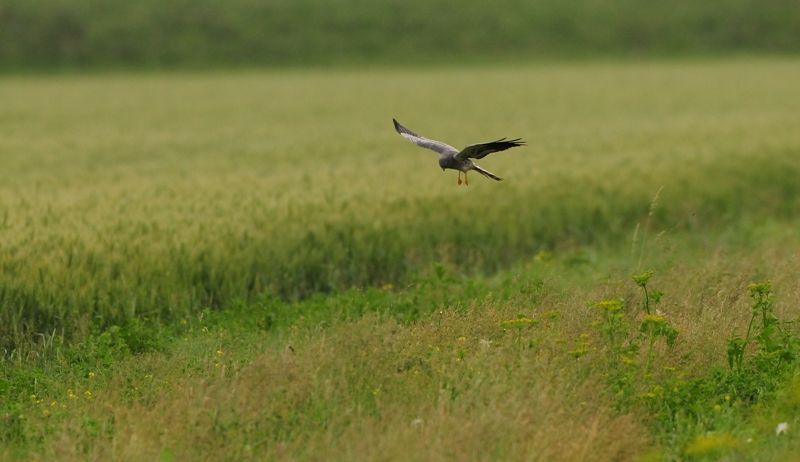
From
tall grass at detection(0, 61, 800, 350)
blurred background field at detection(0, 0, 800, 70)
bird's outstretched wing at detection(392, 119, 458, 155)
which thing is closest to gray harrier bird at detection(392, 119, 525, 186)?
bird's outstretched wing at detection(392, 119, 458, 155)

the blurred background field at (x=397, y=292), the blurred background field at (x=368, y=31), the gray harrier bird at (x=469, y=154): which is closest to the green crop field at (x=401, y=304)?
the blurred background field at (x=397, y=292)

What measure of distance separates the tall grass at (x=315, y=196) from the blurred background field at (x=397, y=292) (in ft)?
0.13

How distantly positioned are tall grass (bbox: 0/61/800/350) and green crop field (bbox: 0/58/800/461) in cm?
4

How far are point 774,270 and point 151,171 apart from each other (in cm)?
1005

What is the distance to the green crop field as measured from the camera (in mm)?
5859

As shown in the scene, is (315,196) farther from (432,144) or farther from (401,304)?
(432,144)

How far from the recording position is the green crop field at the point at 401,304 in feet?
19.2

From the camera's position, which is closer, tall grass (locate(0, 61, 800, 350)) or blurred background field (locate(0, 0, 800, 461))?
blurred background field (locate(0, 0, 800, 461))

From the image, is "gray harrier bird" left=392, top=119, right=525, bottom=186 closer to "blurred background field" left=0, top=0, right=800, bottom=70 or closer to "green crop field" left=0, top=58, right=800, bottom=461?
"green crop field" left=0, top=58, right=800, bottom=461

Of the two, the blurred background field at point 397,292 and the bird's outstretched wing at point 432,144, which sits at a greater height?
the bird's outstretched wing at point 432,144

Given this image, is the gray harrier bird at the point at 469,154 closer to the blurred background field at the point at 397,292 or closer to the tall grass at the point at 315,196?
the blurred background field at the point at 397,292

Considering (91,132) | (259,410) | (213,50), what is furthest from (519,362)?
(213,50)

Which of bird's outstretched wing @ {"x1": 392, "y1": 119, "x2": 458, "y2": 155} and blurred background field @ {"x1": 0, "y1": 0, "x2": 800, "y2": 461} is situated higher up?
bird's outstretched wing @ {"x1": 392, "y1": 119, "x2": 458, "y2": 155}

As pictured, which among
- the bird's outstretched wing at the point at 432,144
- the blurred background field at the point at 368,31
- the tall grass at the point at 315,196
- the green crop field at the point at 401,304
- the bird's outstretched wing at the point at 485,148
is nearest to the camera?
the bird's outstretched wing at the point at 485,148
